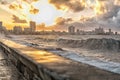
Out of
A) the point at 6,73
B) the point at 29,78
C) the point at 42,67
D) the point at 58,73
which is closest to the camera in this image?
the point at 58,73

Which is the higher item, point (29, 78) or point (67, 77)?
point (67, 77)

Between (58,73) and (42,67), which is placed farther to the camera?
(42,67)

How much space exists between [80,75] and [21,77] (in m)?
4.34

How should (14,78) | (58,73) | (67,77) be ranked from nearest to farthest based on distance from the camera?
1. (67,77)
2. (58,73)
3. (14,78)

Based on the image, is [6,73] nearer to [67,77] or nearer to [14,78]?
[14,78]

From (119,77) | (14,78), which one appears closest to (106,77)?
(119,77)

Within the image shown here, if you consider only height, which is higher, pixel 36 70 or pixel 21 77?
pixel 36 70

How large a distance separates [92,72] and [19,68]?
4907 mm

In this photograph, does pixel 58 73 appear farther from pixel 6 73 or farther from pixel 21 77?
pixel 6 73

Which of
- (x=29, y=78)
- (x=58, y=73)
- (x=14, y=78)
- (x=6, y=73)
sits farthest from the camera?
(x=6, y=73)

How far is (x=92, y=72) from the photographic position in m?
6.35

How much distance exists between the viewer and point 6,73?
35.2ft

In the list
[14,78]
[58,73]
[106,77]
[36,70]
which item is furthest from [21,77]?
[106,77]

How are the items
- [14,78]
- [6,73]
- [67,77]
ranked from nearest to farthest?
[67,77], [14,78], [6,73]
